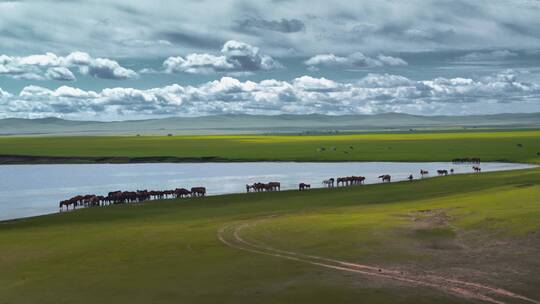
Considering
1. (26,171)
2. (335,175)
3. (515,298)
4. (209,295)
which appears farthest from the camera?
Result: (26,171)

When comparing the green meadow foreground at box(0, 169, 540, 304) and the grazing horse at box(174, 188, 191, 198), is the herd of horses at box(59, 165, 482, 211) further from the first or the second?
the green meadow foreground at box(0, 169, 540, 304)

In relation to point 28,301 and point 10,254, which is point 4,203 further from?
point 28,301

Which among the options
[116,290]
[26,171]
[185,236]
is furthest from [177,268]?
[26,171]

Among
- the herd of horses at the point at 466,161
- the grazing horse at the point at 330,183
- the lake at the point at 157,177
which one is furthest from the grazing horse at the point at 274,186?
the herd of horses at the point at 466,161

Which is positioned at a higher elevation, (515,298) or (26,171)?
(26,171)

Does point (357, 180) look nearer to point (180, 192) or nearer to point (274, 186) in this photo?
point (274, 186)

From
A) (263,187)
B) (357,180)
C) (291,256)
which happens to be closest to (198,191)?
(263,187)
